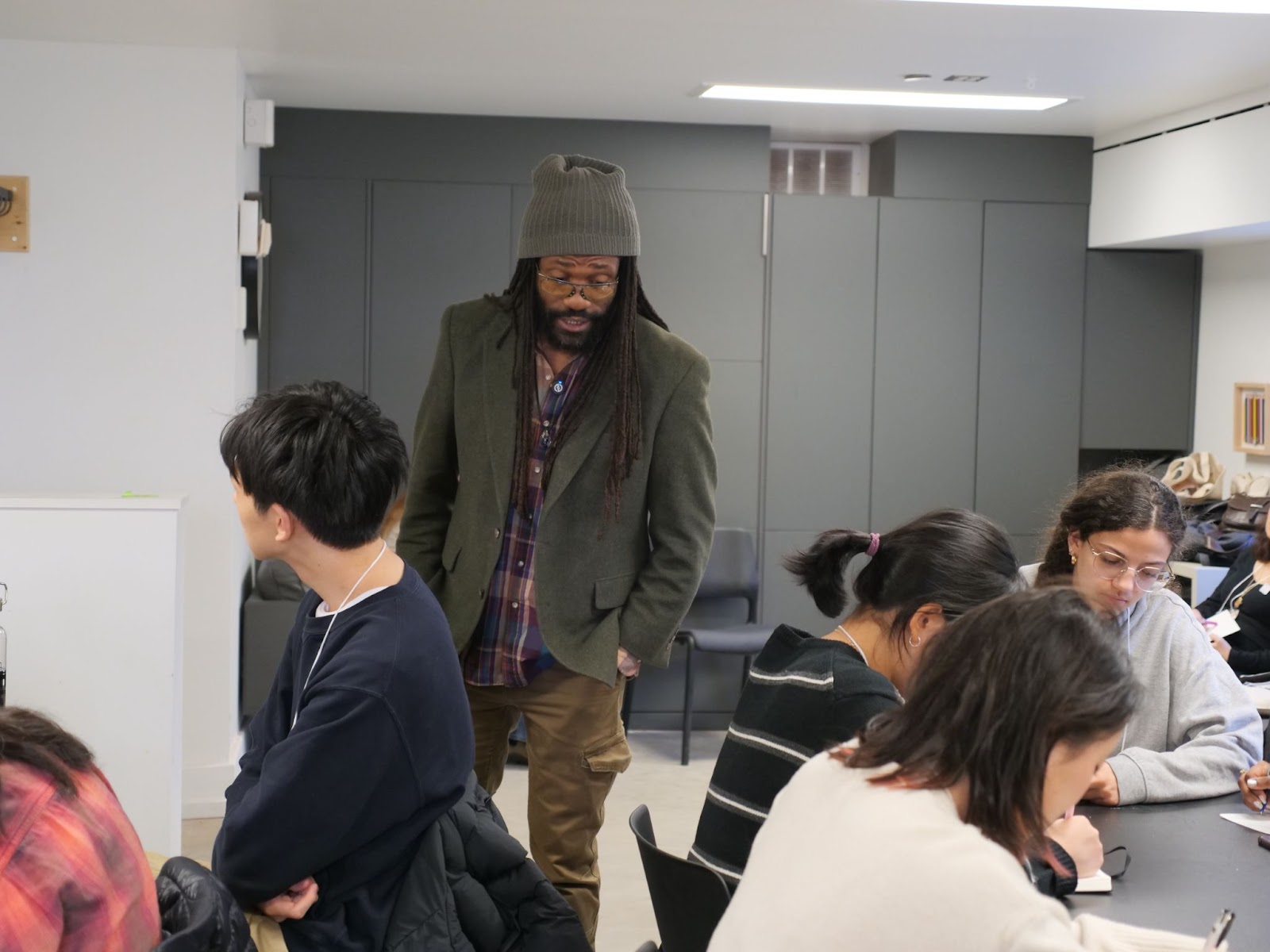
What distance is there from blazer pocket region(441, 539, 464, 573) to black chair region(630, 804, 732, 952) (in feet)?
3.07

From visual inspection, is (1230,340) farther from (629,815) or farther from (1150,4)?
(629,815)

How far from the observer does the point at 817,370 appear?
230 inches

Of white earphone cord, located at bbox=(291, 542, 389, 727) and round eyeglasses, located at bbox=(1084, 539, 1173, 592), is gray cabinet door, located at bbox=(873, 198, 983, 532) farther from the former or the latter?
white earphone cord, located at bbox=(291, 542, 389, 727)

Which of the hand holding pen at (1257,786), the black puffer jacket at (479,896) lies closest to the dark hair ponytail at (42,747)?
the black puffer jacket at (479,896)

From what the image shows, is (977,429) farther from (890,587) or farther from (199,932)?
(199,932)

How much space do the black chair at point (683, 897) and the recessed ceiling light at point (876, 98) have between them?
3.68 metres

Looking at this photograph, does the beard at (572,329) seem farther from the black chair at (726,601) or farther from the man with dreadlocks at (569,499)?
the black chair at (726,601)

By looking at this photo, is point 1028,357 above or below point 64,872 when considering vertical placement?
above

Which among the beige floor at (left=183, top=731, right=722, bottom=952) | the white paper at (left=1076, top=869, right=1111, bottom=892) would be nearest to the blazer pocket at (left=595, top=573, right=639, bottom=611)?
the white paper at (left=1076, top=869, right=1111, bottom=892)

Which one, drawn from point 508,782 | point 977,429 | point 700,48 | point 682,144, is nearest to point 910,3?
point 700,48

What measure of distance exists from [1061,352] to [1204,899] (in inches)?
175

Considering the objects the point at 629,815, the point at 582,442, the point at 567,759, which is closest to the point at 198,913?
the point at 567,759

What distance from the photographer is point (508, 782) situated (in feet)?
16.9

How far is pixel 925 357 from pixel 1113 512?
11.1ft
